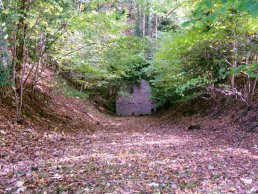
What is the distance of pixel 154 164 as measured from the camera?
14.9 ft

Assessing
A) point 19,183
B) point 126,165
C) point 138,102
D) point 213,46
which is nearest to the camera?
point 19,183

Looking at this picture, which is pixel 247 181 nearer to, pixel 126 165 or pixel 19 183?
pixel 126 165

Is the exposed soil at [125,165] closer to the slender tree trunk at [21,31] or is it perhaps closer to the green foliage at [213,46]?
the green foliage at [213,46]

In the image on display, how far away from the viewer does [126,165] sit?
175 inches

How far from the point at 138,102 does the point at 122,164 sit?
21.7 m

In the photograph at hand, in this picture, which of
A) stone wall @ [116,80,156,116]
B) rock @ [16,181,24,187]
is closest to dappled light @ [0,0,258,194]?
rock @ [16,181,24,187]

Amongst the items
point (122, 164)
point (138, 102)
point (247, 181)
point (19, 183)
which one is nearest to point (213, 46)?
point (122, 164)

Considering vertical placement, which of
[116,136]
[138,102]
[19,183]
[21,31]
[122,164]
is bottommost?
[138,102]

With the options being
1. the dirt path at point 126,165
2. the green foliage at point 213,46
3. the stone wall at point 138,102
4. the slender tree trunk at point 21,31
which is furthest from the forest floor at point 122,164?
the stone wall at point 138,102

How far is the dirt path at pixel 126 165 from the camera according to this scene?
10.9 feet

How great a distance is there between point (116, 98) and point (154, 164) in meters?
19.9

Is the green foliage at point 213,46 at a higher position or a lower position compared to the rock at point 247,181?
higher

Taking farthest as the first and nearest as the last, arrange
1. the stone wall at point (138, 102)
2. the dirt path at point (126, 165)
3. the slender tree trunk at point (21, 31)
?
the stone wall at point (138, 102) < the slender tree trunk at point (21, 31) < the dirt path at point (126, 165)

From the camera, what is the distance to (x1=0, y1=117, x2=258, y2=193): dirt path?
3.33 metres
